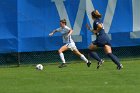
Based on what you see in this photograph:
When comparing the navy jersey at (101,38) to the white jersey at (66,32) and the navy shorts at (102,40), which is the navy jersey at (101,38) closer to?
the navy shorts at (102,40)

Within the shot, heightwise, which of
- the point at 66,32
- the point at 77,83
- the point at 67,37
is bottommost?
the point at 77,83

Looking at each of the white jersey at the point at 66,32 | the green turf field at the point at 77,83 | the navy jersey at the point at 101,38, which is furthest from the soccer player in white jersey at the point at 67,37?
the green turf field at the point at 77,83

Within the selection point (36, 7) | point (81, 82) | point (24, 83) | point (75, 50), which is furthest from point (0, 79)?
point (36, 7)

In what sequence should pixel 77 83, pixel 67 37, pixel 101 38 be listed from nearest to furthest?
pixel 77 83, pixel 101 38, pixel 67 37

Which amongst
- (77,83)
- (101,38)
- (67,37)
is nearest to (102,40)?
(101,38)

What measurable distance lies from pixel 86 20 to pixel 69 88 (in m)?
9.18

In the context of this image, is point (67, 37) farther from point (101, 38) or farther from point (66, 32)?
point (101, 38)

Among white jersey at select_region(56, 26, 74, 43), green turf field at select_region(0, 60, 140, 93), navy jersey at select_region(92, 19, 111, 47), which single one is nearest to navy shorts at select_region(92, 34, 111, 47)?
navy jersey at select_region(92, 19, 111, 47)

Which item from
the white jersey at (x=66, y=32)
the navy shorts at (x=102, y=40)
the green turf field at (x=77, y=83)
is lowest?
the green turf field at (x=77, y=83)

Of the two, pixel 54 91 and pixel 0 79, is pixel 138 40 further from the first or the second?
pixel 54 91

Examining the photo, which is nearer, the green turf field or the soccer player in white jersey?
the green turf field

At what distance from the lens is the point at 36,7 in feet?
66.6

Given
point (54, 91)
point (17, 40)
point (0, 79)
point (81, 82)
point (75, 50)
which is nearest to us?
point (54, 91)

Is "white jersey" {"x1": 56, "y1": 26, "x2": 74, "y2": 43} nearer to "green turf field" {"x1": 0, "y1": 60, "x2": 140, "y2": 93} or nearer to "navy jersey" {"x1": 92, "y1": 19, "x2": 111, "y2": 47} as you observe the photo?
"navy jersey" {"x1": 92, "y1": 19, "x2": 111, "y2": 47}
